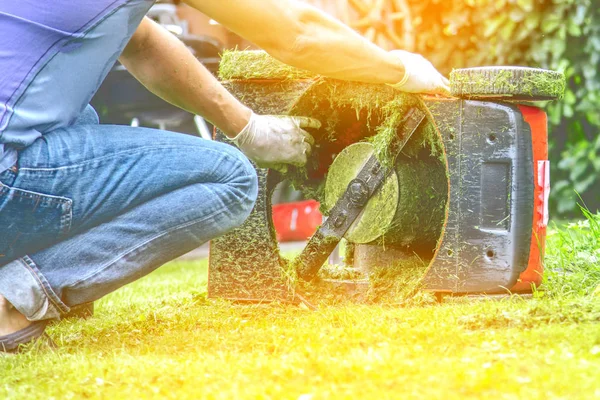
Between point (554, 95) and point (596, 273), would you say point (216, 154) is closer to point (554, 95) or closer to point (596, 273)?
point (554, 95)

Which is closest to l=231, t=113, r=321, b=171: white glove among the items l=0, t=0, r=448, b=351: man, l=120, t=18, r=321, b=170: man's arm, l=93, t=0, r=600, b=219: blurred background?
l=120, t=18, r=321, b=170: man's arm

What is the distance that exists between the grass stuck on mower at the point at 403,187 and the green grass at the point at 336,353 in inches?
4.2

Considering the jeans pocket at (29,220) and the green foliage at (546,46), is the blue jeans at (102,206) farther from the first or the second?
the green foliage at (546,46)

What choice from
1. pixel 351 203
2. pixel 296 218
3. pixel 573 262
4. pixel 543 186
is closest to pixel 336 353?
pixel 351 203

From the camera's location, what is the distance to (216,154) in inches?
75.9

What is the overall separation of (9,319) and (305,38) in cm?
95

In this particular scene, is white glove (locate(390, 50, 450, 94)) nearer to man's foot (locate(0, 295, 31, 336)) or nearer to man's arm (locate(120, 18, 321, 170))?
man's arm (locate(120, 18, 321, 170))

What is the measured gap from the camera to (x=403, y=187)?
7.33 feet

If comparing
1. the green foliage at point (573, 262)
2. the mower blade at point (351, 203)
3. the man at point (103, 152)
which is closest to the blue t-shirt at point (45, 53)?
the man at point (103, 152)

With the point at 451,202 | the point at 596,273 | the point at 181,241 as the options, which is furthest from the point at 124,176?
the point at 596,273

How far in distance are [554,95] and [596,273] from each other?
0.57m

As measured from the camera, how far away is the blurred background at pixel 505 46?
4.34 metres

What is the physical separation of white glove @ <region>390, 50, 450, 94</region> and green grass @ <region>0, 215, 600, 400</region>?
556mm

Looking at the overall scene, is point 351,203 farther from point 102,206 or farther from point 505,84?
point 102,206
